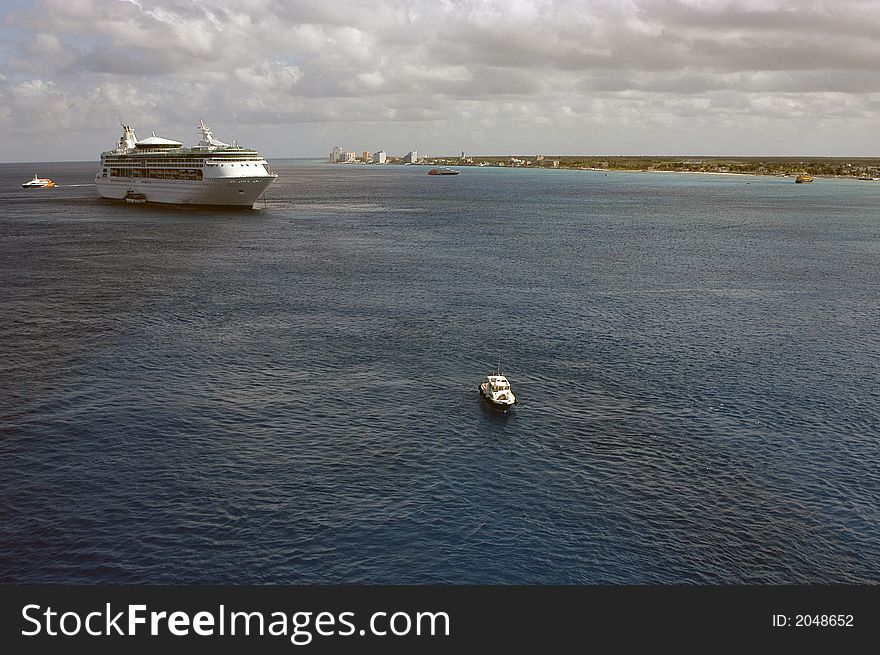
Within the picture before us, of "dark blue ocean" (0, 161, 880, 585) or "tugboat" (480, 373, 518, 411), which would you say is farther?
"tugboat" (480, 373, 518, 411)

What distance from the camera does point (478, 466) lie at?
72438 millimetres

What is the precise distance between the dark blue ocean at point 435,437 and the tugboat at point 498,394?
127 cm

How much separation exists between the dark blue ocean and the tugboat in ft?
4.16

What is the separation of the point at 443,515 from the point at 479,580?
8935 millimetres

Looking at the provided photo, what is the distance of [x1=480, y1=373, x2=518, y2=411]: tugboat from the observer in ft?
278

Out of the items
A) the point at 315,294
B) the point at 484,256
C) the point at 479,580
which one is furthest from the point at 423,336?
the point at 484,256

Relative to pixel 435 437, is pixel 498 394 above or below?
above

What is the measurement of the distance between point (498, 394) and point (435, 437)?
33.3 ft

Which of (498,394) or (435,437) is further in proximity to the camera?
(498,394)

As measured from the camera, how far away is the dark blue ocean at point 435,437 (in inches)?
2306

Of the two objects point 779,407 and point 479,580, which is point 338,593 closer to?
point 479,580

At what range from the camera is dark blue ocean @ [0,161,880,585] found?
5856cm

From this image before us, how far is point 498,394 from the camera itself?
3351 inches

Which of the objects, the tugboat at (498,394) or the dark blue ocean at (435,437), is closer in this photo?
the dark blue ocean at (435,437)
